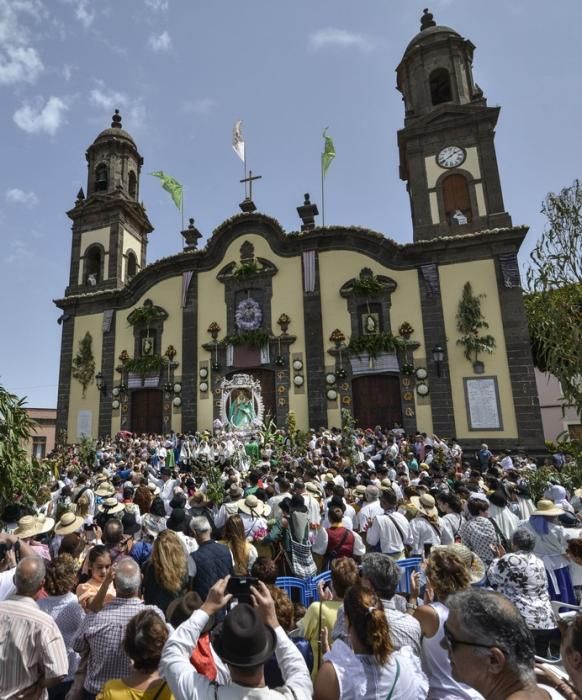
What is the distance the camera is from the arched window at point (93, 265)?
26.2 metres

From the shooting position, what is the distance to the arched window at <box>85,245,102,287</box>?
26.2 meters

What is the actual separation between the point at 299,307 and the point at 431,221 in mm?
7171

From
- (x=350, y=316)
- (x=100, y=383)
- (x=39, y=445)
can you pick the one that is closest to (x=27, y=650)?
(x=350, y=316)

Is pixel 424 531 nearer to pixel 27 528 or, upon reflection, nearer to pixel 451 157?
pixel 27 528

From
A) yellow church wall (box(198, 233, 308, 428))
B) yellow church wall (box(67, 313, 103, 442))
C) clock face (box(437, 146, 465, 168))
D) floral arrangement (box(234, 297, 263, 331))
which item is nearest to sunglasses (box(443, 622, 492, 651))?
yellow church wall (box(198, 233, 308, 428))

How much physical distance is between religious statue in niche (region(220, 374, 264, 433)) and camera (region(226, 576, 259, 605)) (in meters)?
17.9

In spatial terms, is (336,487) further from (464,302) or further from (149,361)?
(149,361)

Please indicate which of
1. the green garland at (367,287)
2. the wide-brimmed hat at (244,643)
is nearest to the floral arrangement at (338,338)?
the green garland at (367,287)

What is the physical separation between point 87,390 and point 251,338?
950 centimetres

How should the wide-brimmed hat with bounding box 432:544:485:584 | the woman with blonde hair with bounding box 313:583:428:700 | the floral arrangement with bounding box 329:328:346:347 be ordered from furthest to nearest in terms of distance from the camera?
the floral arrangement with bounding box 329:328:346:347
the wide-brimmed hat with bounding box 432:544:485:584
the woman with blonde hair with bounding box 313:583:428:700

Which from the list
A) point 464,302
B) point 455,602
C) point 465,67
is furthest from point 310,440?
point 465,67

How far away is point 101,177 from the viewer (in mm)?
27578

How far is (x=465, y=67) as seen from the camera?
A: 22406mm

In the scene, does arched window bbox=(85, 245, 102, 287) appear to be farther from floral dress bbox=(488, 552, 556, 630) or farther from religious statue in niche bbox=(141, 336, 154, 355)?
floral dress bbox=(488, 552, 556, 630)
